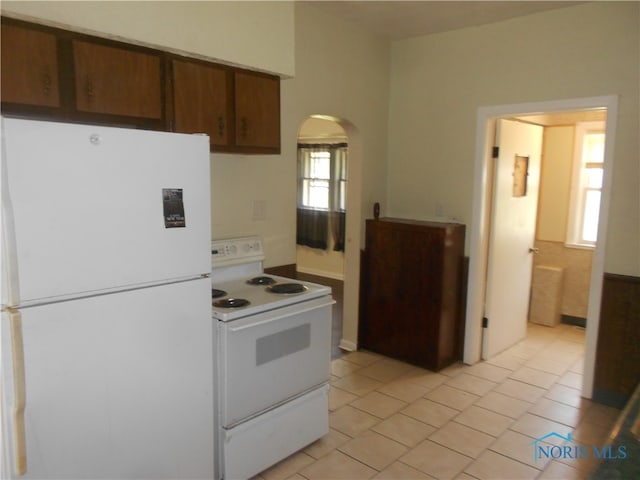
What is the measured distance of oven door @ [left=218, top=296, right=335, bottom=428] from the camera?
86.4 inches

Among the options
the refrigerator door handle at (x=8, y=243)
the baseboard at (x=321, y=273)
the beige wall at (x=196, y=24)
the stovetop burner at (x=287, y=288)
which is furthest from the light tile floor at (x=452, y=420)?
the baseboard at (x=321, y=273)

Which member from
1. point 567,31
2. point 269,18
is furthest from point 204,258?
point 567,31

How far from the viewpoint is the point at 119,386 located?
172 centimetres

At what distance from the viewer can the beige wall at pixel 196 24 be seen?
186 cm

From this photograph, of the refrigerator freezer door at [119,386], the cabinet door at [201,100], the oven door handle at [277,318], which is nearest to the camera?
the refrigerator freezer door at [119,386]

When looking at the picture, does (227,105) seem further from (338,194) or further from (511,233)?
(338,194)

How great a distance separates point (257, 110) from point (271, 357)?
137 cm

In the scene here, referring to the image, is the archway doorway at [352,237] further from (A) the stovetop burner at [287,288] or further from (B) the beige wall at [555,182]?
(B) the beige wall at [555,182]

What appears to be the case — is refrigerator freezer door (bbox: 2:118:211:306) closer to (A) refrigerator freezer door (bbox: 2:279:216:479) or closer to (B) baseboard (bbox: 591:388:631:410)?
(A) refrigerator freezer door (bbox: 2:279:216:479)

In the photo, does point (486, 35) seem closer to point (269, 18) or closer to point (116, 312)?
point (269, 18)

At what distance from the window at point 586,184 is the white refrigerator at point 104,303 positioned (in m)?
4.31

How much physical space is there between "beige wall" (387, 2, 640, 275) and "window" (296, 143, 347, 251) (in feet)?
7.77
